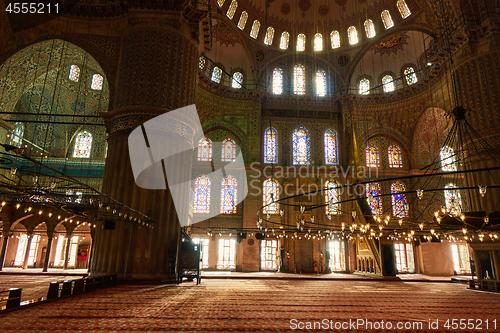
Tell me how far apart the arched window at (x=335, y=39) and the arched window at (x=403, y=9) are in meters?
3.68

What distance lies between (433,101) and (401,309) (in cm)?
1437

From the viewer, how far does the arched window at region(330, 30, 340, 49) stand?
20.2m

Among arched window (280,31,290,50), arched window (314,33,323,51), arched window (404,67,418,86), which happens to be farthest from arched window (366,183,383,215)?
arched window (280,31,290,50)

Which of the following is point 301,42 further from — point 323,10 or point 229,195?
point 229,195

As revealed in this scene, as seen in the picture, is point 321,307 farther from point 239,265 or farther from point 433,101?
point 433,101

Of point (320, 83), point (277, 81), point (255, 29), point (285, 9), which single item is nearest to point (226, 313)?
point (277, 81)

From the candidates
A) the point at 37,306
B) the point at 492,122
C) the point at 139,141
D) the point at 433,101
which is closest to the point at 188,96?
the point at 139,141

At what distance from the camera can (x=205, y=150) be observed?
19.2m

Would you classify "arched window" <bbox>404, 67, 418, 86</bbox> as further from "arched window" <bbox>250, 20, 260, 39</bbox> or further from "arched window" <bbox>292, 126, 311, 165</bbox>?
"arched window" <bbox>250, 20, 260, 39</bbox>

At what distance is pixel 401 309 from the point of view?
630cm

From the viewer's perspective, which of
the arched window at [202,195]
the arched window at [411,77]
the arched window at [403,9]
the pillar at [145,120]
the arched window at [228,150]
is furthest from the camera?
the arched window at [228,150]

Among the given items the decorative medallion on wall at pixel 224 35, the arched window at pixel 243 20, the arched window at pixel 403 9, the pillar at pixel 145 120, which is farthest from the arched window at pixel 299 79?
the pillar at pixel 145 120

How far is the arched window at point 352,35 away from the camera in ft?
65.1

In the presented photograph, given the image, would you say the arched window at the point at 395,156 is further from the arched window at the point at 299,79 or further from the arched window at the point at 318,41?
the arched window at the point at 318,41
